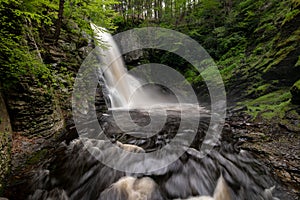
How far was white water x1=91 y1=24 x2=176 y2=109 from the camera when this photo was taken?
33.9 ft

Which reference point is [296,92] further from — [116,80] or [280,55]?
[116,80]

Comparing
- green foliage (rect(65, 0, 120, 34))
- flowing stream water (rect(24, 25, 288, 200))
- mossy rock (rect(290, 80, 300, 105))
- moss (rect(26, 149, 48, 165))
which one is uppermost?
green foliage (rect(65, 0, 120, 34))

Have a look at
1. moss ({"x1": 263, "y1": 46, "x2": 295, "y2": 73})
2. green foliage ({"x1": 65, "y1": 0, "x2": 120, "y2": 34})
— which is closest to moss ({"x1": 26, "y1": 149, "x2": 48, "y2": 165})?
green foliage ({"x1": 65, "y1": 0, "x2": 120, "y2": 34})

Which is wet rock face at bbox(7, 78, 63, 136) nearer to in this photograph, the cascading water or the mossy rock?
the cascading water

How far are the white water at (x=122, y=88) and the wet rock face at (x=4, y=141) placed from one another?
19.2 feet

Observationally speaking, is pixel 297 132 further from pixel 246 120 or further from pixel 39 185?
pixel 39 185

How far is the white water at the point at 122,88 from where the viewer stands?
1032 centimetres

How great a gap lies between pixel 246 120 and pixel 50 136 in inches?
244

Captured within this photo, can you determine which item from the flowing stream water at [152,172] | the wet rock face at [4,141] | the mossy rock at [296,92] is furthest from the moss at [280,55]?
the wet rock face at [4,141]

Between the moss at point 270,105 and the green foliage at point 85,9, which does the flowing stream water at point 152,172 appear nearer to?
the moss at point 270,105

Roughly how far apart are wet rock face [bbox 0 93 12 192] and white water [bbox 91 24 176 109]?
5841 mm

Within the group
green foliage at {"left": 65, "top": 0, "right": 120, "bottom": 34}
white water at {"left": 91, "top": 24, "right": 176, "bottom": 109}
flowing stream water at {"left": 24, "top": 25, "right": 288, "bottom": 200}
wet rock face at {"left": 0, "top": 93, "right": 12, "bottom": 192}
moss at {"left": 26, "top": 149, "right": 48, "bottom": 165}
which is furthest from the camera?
white water at {"left": 91, "top": 24, "right": 176, "bottom": 109}

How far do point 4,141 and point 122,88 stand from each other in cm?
878

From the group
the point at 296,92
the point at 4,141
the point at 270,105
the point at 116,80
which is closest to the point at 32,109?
the point at 4,141
